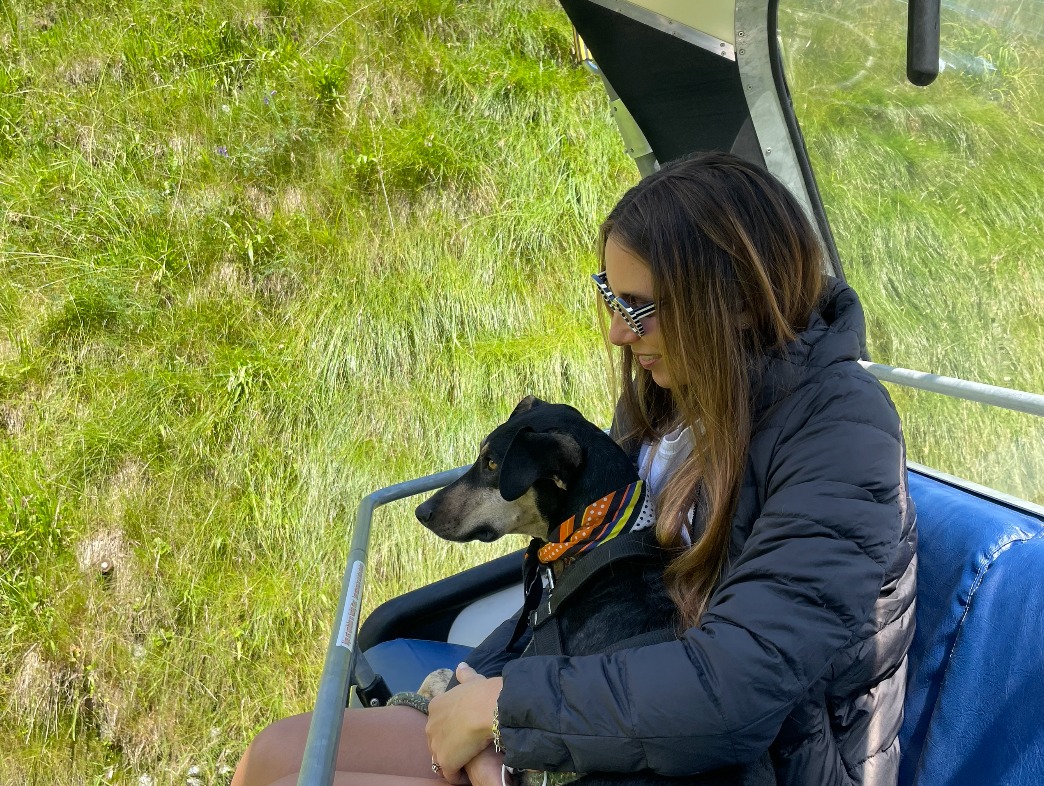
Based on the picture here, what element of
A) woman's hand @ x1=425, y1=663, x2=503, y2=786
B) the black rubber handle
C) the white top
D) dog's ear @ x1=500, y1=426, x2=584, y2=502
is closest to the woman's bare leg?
woman's hand @ x1=425, y1=663, x2=503, y2=786

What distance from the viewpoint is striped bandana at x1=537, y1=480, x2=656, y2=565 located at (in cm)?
185

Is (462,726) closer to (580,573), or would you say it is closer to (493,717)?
(493,717)

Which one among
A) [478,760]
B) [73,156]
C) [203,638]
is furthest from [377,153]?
[478,760]

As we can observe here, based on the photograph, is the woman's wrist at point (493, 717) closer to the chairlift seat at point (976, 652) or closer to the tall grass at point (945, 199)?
the chairlift seat at point (976, 652)

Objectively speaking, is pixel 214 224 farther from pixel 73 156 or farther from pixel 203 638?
pixel 203 638

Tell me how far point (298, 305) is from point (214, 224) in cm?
68

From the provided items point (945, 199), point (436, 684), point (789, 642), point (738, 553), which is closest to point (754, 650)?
point (789, 642)

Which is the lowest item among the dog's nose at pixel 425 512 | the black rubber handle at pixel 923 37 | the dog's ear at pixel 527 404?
the dog's nose at pixel 425 512

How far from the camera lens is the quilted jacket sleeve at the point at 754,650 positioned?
131 centimetres

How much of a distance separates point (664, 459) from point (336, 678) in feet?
2.81

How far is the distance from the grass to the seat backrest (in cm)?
84

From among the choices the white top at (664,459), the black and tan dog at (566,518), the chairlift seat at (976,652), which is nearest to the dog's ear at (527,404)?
the black and tan dog at (566,518)

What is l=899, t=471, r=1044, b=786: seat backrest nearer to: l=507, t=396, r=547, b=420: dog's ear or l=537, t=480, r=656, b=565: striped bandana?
l=537, t=480, r=656, b=565: striped bandana

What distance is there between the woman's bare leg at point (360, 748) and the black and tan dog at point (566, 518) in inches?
13.0
